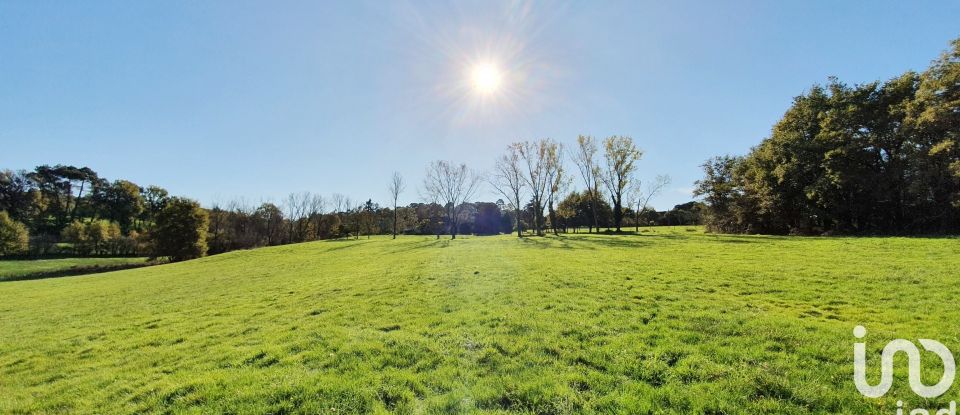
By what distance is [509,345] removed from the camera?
6602 mm

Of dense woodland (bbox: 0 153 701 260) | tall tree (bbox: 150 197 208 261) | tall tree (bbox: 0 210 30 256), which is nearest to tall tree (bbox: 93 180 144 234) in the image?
dense woodland (bbox: 0 153 701 260)

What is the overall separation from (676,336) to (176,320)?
14295 millimetres

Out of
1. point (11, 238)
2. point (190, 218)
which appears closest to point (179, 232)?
point (190, 218)

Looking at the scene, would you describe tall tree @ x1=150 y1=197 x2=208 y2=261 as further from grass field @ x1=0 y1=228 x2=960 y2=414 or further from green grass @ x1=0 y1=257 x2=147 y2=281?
grass field @ x1=0 y1=228 x2=960 y2=414

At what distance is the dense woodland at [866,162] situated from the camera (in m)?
24.8

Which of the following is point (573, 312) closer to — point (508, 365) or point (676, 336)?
point (676, 336)

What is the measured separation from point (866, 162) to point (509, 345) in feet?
137

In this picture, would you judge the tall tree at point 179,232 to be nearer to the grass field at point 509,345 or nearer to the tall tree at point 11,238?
the tall tree at point 11,238

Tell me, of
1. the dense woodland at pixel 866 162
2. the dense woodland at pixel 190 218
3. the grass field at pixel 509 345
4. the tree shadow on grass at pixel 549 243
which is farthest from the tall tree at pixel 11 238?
the dense woodland at pixel 866 162

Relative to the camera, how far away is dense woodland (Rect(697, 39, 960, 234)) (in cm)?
2478

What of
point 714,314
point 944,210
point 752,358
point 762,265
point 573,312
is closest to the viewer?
point 752,358

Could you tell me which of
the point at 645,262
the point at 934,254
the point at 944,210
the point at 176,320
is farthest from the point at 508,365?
the point at 944,210

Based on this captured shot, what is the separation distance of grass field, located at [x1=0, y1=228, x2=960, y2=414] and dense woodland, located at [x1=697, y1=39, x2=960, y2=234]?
67.0 ft

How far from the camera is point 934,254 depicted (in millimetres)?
15070
